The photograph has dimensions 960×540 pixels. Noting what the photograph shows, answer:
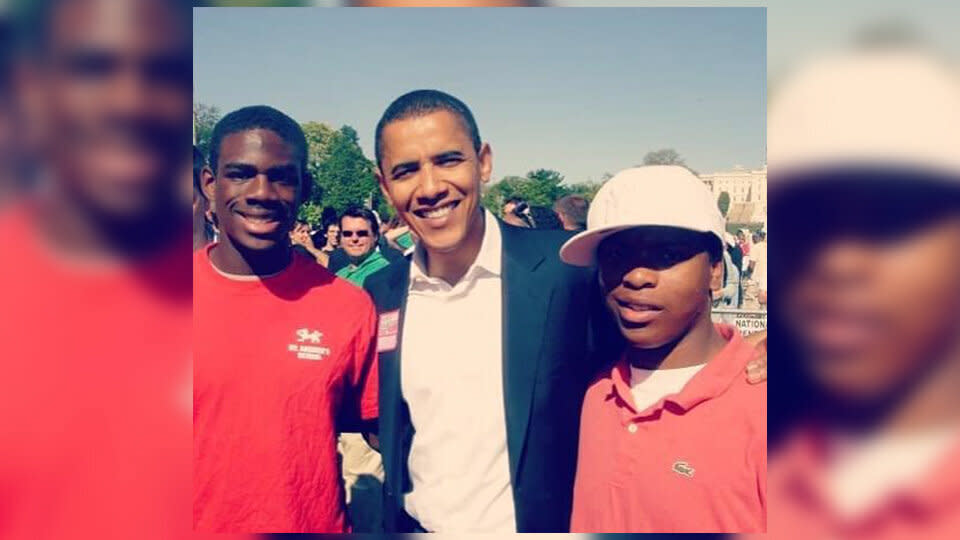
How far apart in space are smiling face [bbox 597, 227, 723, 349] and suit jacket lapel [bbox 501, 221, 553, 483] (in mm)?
205

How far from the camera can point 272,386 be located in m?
2.10

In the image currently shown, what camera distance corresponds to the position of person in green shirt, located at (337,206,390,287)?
2.14m

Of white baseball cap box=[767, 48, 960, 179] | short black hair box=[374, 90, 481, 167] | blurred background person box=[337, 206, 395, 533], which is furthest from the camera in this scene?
blurred background person box=[337, 206, 395, 533]

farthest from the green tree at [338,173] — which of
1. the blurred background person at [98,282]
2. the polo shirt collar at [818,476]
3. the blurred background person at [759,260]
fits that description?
the polo shirt collar at [818,476]

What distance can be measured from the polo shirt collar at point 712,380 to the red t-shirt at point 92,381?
1.20 meters

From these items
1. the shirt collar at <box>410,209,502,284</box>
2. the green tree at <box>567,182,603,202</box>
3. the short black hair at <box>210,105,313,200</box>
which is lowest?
the shirt collar at <box>410,209,502,284</box>

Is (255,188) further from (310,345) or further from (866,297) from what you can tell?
(866,297)

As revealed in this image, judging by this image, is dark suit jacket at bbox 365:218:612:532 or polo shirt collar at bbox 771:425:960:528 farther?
dark suit jacket at bbox 365:218:612:532

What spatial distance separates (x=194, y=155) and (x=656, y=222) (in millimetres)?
1238

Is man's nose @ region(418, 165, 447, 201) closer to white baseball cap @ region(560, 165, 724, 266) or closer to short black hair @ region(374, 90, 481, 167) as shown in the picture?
short black hair @ region(374, 90, 481, 167)

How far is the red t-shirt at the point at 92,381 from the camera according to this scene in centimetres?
208

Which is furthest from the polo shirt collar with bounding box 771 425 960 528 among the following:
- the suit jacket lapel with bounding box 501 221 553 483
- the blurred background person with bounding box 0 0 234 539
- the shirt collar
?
the blurred background person with bounding box 0 0 234 539

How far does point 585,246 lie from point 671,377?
0.41 m

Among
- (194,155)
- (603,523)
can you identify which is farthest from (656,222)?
(194,155)
